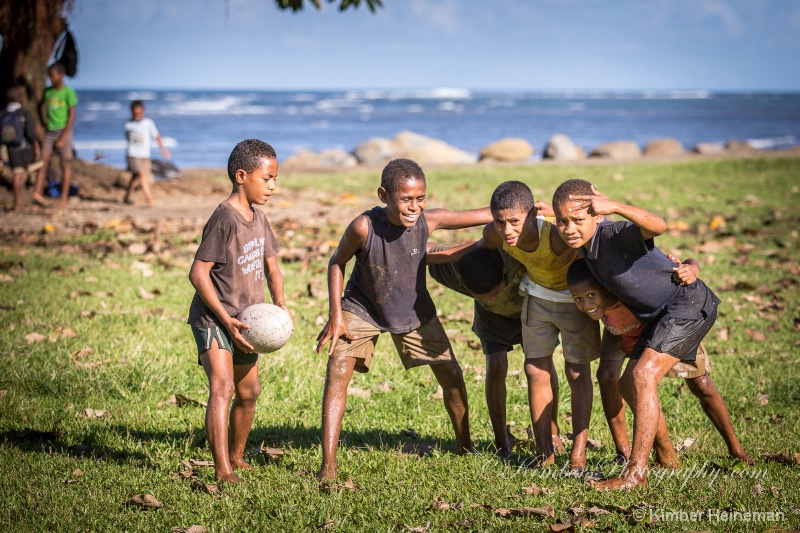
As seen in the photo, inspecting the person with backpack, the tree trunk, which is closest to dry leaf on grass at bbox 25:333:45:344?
the person with backpack

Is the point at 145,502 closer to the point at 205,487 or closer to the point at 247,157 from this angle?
the point at 205,487

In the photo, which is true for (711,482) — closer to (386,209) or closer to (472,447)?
(472,447)

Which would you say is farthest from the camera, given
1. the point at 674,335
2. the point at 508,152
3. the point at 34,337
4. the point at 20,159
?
the point at 508,152

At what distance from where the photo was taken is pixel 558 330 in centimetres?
520

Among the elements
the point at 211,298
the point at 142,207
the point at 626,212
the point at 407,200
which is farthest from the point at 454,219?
the point at 142,207

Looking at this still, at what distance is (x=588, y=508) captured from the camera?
4.38 metres

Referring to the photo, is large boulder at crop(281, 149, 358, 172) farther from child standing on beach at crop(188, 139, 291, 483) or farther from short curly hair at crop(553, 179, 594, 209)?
short curly hair at crop(553, 179, 594, 209)

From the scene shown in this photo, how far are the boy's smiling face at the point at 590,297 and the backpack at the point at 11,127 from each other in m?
11.6

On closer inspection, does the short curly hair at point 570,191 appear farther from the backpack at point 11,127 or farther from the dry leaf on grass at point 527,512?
the backpack at point 11,127

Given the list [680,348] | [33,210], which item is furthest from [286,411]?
[33,210]

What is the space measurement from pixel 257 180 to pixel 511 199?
1.47m

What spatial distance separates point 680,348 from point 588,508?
1.07m

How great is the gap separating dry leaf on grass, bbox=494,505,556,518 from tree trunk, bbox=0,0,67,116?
44.9 feet

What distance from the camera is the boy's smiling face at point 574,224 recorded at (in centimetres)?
462
